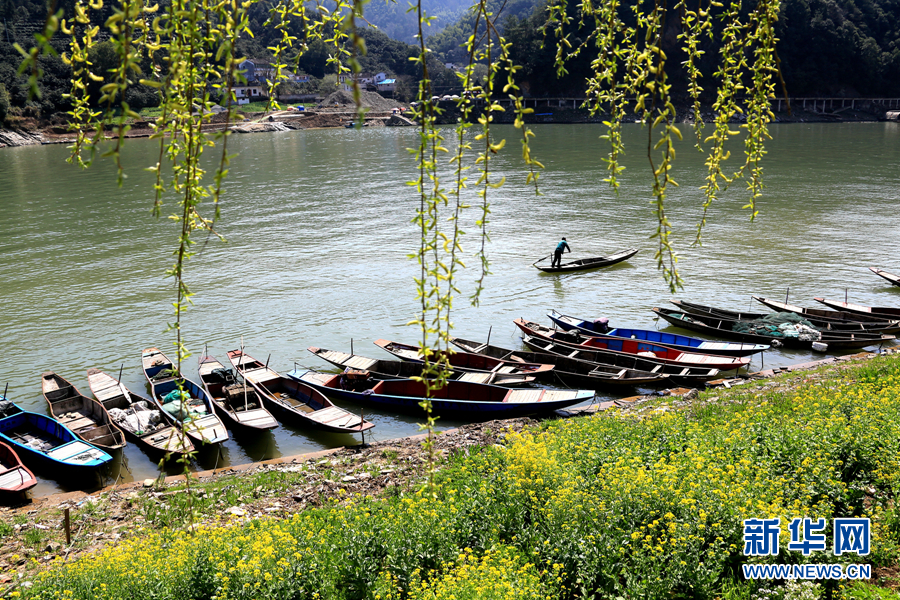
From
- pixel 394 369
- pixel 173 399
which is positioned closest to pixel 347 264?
pixel 394 369

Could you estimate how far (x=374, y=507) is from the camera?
10.1 meters

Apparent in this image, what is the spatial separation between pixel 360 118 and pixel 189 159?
3.42 feet

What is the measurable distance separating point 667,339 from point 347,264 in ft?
54.1

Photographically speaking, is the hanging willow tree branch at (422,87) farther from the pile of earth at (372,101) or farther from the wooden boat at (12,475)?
the pile of earth at (372,101)

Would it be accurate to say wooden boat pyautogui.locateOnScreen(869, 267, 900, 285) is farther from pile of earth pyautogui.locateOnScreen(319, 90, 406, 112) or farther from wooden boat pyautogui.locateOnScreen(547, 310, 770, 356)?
pile of earth pyautogui.locateOnScreen(319, 90, 406, 112)

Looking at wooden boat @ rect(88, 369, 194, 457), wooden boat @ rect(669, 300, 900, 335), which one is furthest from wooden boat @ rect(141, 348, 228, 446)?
wooden boat @ rect(669, 300, 900, 335)

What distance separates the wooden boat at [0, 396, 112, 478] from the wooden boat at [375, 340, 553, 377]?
8337 millimetres

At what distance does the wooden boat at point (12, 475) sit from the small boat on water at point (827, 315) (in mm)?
23239

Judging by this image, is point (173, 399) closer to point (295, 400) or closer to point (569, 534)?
point (295, 400)

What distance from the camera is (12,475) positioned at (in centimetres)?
1315

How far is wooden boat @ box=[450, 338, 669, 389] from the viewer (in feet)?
58.3

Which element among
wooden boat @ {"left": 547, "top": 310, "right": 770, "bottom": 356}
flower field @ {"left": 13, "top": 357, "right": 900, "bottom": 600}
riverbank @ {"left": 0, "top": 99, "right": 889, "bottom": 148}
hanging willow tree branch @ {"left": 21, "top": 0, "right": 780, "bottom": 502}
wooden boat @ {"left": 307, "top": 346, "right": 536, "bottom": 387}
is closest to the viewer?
hanging willow tree branch @ {"left": 21, "top": 0, "right": 780, "bottom": 502}

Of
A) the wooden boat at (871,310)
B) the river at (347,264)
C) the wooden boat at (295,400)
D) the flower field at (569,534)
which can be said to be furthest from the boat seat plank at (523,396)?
A: the wooden boat at (871,310)

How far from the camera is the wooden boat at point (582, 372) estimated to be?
699 inches
